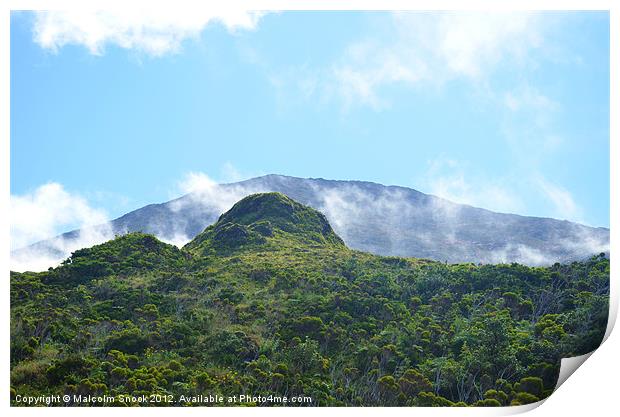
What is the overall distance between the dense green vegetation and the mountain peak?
2640 mm

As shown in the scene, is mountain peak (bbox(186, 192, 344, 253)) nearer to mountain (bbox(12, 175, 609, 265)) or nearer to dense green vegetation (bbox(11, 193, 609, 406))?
dense green vegetation (bbox(11, 193, 609, 406))

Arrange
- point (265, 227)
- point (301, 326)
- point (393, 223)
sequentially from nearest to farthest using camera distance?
point (301, 326)
point (265, 227)
point (393, 223)

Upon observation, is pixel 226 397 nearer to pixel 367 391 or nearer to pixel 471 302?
pixel 367 391

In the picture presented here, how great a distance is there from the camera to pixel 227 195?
1409 inches

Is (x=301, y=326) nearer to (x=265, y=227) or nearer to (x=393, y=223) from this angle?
(x=265, y=227)

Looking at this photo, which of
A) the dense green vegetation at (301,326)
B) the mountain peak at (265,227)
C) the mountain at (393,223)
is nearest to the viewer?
the dense green vegetation at (301,326)

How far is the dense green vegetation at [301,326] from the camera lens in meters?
12.3

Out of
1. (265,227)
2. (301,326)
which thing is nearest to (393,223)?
(265,227)

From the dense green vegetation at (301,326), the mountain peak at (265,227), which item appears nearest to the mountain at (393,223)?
the mountain peak at (265,227)

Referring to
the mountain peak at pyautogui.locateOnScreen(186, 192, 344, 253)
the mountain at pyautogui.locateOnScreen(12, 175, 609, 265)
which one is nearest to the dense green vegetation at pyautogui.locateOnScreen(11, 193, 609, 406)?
the mountain peak at pyautogui.locateOnScreen(186, 192, 344, 253)

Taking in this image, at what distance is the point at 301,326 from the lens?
14.9 metres

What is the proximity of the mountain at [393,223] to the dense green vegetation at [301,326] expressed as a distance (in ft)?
27.1

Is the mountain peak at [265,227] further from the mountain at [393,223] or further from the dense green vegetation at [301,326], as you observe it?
the mountain at [393,223]

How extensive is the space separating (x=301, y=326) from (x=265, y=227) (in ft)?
34.9
